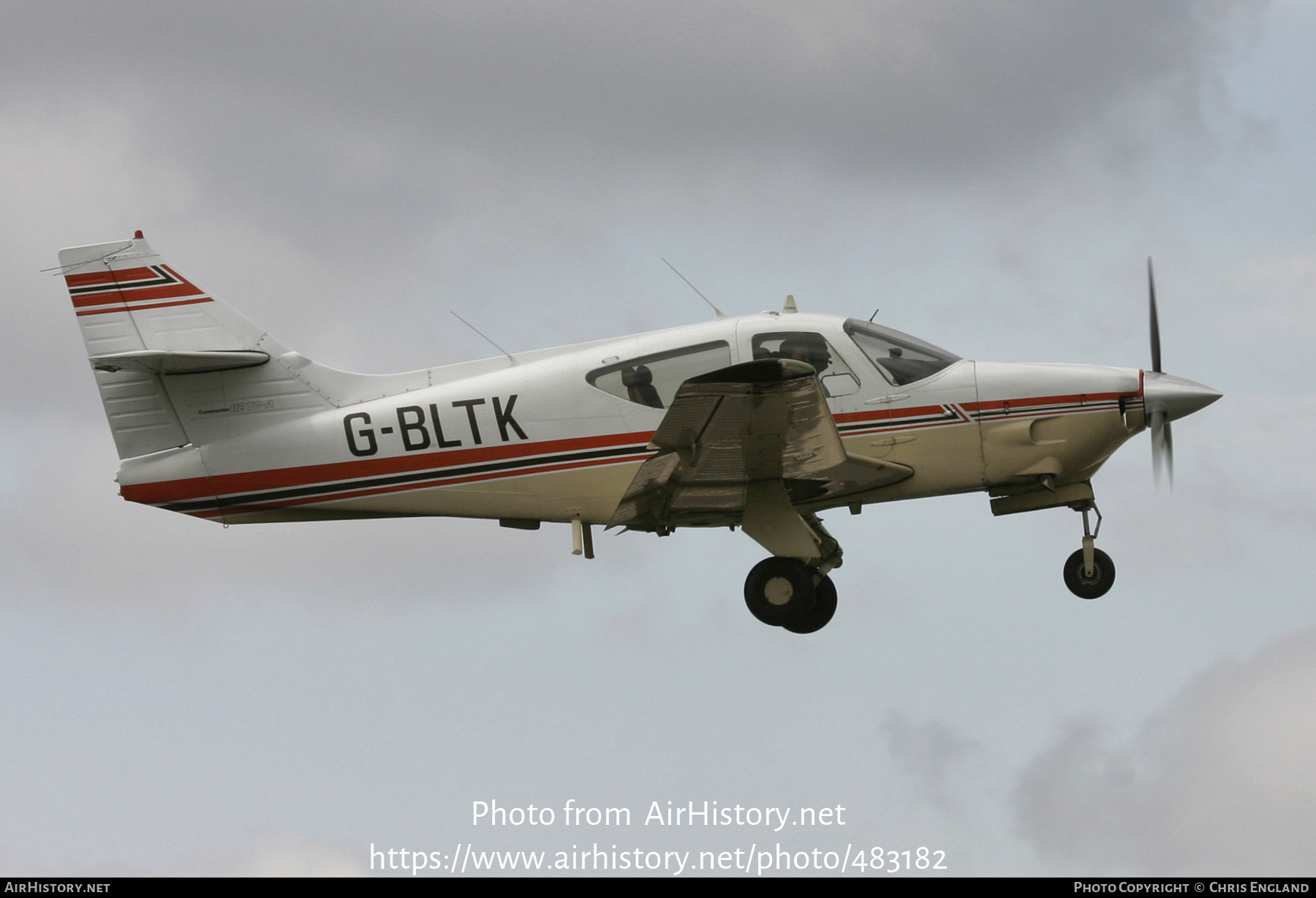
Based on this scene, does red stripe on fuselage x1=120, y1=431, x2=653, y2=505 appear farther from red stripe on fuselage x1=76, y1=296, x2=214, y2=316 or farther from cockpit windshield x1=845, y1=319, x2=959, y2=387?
cockpit windshield x1=845, y1=319, x2=959, y2=387

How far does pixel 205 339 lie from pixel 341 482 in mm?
2176

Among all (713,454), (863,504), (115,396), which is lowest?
(863,504)

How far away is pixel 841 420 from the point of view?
13.1m

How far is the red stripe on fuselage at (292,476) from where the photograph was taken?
1365cm

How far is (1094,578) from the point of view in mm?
13391

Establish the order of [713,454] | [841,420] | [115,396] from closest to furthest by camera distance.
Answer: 1. [713,454]
2. [841,420]
3. [115,396]

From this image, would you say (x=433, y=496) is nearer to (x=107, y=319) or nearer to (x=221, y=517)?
(x=221, y=517)

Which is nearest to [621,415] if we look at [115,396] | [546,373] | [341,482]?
[546,373]

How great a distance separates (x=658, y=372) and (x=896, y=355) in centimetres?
223

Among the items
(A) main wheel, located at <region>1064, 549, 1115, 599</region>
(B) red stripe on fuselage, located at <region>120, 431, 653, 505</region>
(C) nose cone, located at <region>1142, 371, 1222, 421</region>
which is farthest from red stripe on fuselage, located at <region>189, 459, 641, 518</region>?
(C) nose cone, located at <region>1142, 371, 1222, 421</region>

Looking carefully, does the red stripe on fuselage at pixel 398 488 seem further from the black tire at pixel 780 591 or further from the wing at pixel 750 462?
the black tire at pixel 780 591

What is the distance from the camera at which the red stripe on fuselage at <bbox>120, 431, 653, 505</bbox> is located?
13.6 m

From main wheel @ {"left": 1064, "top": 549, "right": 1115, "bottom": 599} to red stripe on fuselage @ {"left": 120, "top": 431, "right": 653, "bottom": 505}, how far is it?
5644 millimetres

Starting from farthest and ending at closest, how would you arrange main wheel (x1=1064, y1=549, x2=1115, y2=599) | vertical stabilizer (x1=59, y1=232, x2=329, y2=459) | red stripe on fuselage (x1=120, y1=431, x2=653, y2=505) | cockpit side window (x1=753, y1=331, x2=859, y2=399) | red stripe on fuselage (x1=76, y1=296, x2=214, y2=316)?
red stripe on fuselage (x1=76, y1=296, x2=214, y2=316)
vertical stabilizer (x1=59, y1=232, x2=329, y2=459)
red stripe on fuselage (x1=120, y1=431, x2=653, y2=505)
main wheel (x1=1064, y1=549, x2=1115, y2=599)
cockpit side window (x1=753, y1=331, x2=859, y2=399)
